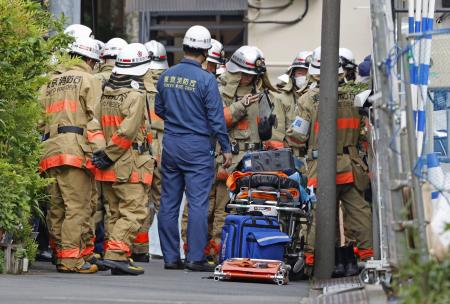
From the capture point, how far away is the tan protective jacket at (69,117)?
11.5 m

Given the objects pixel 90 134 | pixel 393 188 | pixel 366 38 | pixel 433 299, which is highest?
pixel 366 38

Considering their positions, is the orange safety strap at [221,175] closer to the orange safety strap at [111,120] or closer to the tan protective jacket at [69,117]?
the orange safety strap at [111,120]

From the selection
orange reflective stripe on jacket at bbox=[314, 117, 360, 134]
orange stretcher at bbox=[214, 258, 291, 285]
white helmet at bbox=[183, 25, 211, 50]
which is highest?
white helmet at bbox=[183, 25, 211, 50]

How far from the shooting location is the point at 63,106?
37.7 feet

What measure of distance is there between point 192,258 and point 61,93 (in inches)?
76.8

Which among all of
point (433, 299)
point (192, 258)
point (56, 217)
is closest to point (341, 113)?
point (192, 258)

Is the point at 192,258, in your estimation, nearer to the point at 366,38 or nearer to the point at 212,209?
the point at 212,209

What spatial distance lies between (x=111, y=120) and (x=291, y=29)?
725 cm

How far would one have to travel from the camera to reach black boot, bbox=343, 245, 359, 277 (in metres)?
11.9

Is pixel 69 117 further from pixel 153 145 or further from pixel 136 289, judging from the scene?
pixel 153 145

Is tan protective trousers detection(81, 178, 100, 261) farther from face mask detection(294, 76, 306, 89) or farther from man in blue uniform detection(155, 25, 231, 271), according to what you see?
face mask detection(294, 76, 306, 89)

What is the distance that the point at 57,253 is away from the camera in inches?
459

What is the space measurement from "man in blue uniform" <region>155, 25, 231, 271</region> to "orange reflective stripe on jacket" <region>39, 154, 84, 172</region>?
1.12 m

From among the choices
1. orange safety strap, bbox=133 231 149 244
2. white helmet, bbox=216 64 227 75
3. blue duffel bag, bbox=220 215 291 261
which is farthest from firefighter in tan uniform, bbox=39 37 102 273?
white helmet, bbox=216 64 227 75
